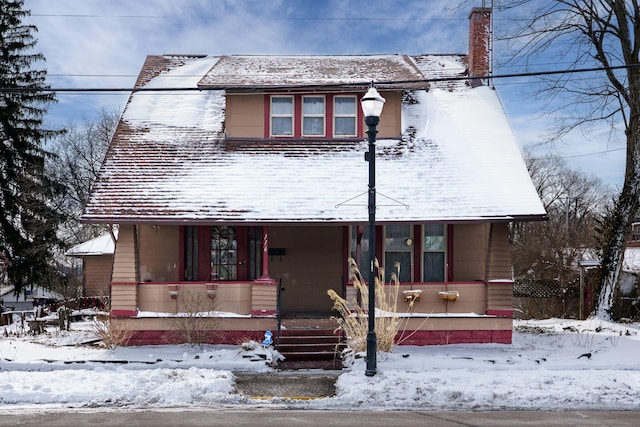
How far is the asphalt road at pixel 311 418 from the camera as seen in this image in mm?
8062

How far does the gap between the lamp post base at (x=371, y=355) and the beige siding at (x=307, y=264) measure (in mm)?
6048

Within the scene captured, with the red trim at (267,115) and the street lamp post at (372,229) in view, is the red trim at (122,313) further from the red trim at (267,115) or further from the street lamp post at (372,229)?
the street lamp post at (372,229)

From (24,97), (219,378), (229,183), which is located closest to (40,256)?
(24,97)

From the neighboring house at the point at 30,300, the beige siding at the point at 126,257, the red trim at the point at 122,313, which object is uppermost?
the beige siding at the point at 126,257

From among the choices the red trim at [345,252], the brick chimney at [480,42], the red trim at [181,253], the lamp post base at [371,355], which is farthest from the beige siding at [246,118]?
the lamp post base at [371,355]

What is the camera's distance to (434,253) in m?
15.4

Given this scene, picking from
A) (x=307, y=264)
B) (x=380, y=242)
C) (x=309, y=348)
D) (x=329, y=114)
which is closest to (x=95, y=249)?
(x=307, y=264)

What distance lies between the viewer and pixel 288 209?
46.4 feet

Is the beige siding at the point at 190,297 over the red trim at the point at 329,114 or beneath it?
beneath

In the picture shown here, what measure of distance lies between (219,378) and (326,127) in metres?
8.52

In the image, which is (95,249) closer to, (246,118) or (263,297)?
(246,118)

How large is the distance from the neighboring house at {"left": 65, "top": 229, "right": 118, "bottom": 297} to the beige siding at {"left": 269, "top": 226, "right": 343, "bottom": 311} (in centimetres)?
1524

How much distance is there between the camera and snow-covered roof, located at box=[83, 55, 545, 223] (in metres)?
14.0

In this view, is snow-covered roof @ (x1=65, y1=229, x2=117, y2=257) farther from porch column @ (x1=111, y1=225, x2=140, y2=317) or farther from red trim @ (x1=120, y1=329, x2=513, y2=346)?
red trim @ (x1=120, y1=329, x2=513, y2=346)
